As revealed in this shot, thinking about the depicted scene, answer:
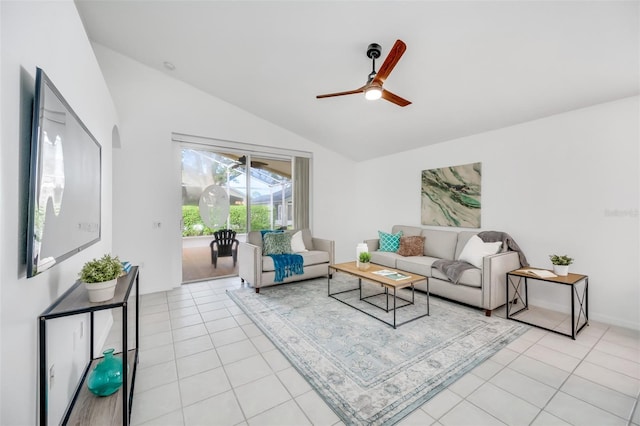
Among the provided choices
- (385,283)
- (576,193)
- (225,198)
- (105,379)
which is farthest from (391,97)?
(225,198)

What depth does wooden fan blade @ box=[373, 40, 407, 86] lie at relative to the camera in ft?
6.66

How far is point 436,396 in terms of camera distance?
1.83 m

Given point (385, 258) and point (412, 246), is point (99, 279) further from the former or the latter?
point (412, 246)

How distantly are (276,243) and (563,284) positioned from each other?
12.0 ft

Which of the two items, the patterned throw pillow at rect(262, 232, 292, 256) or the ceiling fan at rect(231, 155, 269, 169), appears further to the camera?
the ceiling fan at rect(231, 155, 269, 169)

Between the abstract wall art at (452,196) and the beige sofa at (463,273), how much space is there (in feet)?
0.77

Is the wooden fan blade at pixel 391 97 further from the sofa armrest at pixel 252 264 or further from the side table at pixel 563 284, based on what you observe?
the sofa armrest at pixel 252 264

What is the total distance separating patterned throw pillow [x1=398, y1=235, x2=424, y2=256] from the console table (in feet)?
12.2

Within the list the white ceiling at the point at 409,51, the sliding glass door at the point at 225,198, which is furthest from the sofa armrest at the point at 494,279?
the sliding glass door at the point at 225,198

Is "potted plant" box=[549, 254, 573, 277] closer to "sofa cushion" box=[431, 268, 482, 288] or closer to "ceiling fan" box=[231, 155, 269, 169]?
"sofa cushion" box=[431, 268, 482, 288]

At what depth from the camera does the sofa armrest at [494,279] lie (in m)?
3.08

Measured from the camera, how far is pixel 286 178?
5621 mm

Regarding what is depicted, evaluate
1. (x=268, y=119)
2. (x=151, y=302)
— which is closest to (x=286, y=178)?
(x=268, y=119)

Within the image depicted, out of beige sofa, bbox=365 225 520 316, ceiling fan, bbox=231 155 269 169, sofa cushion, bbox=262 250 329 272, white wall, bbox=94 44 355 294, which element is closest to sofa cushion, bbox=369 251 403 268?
beige sofa, bbox=365 225 520 316
